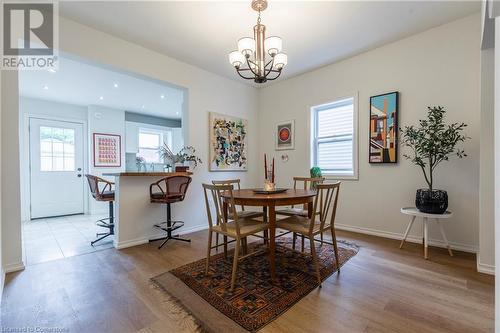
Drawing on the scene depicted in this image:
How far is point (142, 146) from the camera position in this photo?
21.6ft

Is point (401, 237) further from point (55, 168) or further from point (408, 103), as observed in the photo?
point (55, 168)

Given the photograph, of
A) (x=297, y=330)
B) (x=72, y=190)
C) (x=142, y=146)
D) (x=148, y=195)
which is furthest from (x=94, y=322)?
(x=142, y=146)

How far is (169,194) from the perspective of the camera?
306 centimetres

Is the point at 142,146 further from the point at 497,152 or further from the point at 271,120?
the point at 497,152

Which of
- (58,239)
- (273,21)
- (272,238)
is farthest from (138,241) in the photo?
(273,21)

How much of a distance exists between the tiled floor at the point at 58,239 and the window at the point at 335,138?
3593mm

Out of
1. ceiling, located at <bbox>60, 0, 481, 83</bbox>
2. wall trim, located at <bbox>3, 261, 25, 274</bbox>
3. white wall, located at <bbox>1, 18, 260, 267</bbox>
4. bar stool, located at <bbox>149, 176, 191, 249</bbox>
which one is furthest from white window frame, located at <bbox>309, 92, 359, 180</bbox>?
wall trim, located at <bbox>3, 261, 25, 274</bbox>

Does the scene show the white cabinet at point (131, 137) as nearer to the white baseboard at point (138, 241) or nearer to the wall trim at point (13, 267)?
the white baseboard at point (138, 241)

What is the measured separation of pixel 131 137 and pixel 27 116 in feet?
6.82

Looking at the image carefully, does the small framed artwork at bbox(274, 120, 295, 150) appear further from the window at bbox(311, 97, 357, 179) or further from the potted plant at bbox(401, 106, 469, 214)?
the potted plant at bbox(401, 106, 469, 214)

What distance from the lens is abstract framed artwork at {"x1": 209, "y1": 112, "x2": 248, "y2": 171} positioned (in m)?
4.08

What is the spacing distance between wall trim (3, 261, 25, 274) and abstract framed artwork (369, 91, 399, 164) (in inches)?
175

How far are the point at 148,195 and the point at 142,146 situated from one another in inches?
150

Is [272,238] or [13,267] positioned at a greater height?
[272,238]
